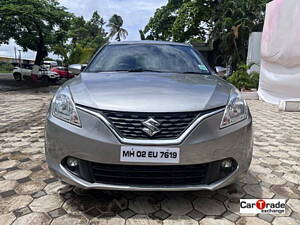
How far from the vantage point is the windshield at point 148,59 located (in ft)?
8.14

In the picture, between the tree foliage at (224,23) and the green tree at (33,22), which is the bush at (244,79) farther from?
the green tree at (33,22)

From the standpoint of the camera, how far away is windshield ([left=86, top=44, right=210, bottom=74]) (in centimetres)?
248

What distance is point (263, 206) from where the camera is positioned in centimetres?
193

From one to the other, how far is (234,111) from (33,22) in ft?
46.1

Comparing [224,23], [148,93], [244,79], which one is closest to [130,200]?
[148,93]

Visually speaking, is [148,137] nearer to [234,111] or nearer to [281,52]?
[234,111]

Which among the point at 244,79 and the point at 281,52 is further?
the point at 244,79

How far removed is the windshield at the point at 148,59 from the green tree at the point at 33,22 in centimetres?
1172

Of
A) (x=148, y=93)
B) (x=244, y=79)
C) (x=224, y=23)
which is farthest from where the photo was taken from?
(x=224, y=23)

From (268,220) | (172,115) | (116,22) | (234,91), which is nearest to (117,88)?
(172,115)

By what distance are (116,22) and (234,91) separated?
157 feet

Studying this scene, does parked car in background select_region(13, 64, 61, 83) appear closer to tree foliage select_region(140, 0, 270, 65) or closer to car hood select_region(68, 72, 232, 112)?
tree foliage select_region(140, 0, 270, 65)

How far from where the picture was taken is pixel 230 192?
6.91 ft

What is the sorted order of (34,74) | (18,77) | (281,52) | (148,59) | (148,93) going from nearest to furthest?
1. (148,93)
2. (148,59)
3. (281,52)
4. (34,74)
5. (18,77)
